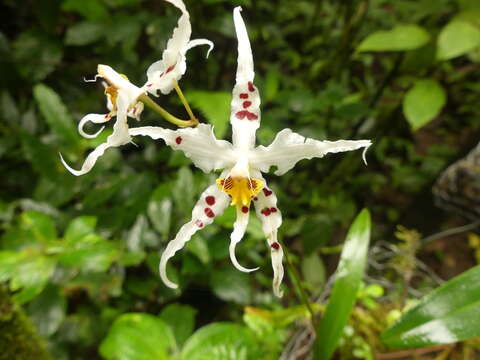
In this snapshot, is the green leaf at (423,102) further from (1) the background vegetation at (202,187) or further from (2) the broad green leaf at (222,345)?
(2) the broad green leaf at (222,345)

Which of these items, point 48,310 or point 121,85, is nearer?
point 121,85

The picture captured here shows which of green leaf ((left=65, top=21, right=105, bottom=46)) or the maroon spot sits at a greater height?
green leaf ((left=65, top=21, right=105, bottom=46))

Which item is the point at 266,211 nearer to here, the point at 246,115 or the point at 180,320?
the point at 246,115

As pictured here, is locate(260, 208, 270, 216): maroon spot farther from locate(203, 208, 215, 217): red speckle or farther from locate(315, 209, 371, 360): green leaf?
locate(315, 209, 371, 360): green leaf

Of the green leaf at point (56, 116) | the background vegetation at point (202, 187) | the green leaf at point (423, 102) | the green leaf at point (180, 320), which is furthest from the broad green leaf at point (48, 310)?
the green leaf at point (423, 102)

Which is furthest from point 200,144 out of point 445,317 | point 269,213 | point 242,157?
point 445,317

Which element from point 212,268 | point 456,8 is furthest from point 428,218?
point 212,268

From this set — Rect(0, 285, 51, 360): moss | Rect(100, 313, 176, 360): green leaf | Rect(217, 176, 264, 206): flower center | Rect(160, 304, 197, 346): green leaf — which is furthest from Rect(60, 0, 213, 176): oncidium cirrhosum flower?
Rect(160, 304, 197, 346): green leaf
